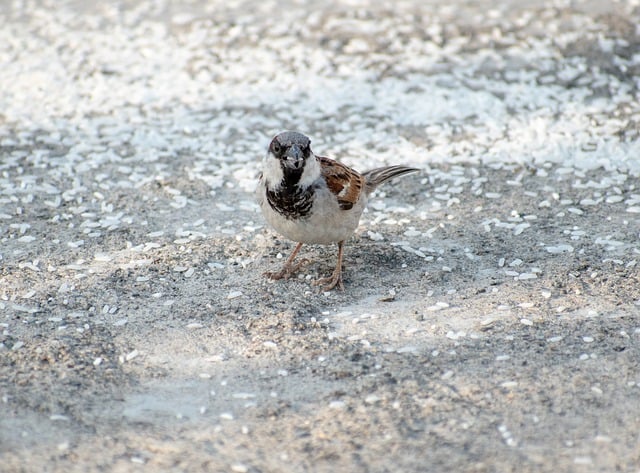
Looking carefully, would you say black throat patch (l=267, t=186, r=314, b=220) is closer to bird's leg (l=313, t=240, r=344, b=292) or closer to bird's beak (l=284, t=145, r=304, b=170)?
bird's beak (l=284, t=145, r=304, b=170)

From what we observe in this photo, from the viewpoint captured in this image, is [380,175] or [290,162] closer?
[290,162]

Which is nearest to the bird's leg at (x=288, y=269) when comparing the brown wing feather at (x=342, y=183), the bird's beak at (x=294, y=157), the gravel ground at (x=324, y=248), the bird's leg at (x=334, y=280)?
the gravel ground at (x=324, y=248)

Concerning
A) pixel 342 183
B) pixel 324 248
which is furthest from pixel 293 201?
pixel 324 248

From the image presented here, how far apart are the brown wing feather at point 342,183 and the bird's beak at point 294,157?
28 cm

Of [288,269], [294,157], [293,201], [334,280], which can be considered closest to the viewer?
[294,157]

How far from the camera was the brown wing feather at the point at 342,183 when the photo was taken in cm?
511

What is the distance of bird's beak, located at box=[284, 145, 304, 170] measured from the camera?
16.0 ft

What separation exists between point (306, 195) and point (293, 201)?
0.28 feet

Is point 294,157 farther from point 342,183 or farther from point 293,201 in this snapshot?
point 342,183

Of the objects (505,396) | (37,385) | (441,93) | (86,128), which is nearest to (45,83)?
(86,128)

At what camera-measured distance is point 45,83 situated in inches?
342

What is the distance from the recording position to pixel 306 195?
5.00 meters

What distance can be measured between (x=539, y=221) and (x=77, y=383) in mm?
3518

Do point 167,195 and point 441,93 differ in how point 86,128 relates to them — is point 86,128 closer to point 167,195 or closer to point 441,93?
point 167,195
